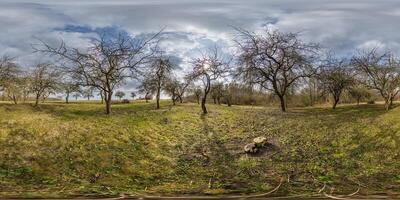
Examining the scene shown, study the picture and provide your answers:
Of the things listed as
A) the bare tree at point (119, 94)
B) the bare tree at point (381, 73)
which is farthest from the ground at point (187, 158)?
the bare tree at point (119, 94)

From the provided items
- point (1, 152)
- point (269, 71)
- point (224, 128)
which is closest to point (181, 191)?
point (1, 152)

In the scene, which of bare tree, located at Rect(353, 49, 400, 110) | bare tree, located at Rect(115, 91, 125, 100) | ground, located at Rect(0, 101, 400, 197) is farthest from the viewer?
bare tree, located at Rect(115, 91, 125, 100)

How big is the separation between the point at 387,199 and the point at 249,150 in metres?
10.7

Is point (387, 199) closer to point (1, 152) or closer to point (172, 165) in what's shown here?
point (172, 165)

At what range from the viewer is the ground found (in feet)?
62.3

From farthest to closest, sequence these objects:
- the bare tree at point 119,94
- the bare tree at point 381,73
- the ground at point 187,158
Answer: the bare tree at point 119,94, the bare tree at point 381,73, the ground at point 187,158

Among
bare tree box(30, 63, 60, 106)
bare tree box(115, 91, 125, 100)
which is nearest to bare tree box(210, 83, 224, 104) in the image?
bare tree box(30, 63, 60, 106)

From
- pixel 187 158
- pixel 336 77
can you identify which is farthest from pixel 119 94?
pixel 187 158

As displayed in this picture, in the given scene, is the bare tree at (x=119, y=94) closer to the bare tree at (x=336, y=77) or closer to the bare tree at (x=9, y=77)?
the bare tree at (x=9, y=77)

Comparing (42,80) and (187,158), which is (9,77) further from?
(187,158)

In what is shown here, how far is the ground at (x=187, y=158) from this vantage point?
19.0 metres

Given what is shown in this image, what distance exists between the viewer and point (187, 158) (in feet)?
82.4

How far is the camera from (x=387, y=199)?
16172 millimetres

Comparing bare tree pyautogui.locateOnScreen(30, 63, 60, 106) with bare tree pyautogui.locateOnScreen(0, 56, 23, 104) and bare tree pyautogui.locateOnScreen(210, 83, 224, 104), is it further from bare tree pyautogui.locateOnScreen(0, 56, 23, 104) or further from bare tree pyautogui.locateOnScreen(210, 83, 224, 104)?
bare tree pyautogui.locateOnScreen(210, 83, 224, 104)
